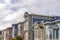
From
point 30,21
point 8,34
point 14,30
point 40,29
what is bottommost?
point 8,34

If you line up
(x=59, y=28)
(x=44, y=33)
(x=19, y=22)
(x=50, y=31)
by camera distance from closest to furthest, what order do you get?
(x=59, y=28) → (x=50, y=31) → (x=44, y=33) → (x=19, y=22)

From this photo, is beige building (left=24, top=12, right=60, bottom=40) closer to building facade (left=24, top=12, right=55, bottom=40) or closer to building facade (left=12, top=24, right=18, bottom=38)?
building facade (left=24, top=12, right=55, bottom=40)

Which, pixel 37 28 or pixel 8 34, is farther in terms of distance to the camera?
pixel 8 34

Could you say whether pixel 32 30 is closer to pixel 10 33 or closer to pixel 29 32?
pixel 29 32

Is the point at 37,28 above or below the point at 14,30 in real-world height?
above

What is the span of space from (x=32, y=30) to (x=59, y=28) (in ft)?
50.2

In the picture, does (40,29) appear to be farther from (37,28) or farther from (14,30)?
(14,30)

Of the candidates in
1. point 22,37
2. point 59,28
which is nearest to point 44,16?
point 22,37

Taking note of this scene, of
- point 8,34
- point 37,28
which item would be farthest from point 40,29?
point 8,34

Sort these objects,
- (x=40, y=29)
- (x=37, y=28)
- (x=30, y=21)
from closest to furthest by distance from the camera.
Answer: (x=40, y=29) → (x=37, y=28) → (x=30, y=21)

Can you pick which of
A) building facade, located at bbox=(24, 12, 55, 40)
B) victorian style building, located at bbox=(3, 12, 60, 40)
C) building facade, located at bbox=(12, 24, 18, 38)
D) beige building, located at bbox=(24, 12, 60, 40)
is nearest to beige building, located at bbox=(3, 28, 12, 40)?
victorian style building, located at bbox=(3, 12, 60, 40)

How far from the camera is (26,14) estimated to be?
5356cm

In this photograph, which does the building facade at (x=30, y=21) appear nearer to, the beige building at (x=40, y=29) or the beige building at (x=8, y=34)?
the beige building at (x=40, y=29)

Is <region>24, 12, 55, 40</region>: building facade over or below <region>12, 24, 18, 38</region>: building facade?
over
